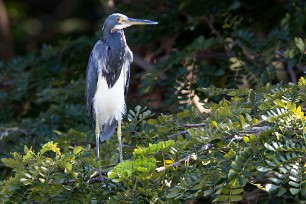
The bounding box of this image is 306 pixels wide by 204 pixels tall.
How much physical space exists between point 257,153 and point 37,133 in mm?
2293

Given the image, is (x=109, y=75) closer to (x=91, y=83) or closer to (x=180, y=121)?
(x=91, y=83)

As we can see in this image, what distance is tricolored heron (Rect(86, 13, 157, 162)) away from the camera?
13.9 ft

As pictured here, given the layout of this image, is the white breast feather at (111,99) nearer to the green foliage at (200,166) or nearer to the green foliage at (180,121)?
the green foliage at (180,121)

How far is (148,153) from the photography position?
122 inches

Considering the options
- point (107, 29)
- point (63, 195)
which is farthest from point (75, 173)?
point (107, 29)

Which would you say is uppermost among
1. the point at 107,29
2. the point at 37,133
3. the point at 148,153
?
the point at 107,29

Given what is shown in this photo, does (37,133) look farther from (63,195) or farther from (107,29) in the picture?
(63,195)

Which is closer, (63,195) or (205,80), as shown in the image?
(63,195)

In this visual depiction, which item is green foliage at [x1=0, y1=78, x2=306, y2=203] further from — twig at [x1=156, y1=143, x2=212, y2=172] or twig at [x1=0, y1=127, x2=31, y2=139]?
twig at [x1=0, y1=127, x2=31, y2=139]

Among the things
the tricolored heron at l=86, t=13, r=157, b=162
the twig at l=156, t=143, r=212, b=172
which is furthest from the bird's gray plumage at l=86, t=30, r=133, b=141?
the twig at l=156, t=143, r=212, b=172

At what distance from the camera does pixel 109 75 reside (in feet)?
14.1

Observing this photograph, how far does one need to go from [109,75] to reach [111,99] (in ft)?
0.50

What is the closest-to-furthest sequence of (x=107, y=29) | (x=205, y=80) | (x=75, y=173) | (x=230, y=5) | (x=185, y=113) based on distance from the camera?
(x=75, y=173) → (x=185, y=113) → (x=107, y=29) → (x=205, y=80) → (x=230, y=5)

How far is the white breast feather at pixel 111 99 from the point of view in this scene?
4297 millimetres
